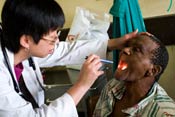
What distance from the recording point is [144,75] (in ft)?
5.27

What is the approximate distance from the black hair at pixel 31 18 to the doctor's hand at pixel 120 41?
1.57 ft

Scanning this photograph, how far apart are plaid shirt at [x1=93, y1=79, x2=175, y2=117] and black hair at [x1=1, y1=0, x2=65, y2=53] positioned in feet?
2.07

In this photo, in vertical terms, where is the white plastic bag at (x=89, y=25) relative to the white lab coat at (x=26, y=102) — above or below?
above

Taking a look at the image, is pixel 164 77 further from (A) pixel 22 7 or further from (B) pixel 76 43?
(A) pixel 22 7

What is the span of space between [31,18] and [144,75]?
0.70 metres

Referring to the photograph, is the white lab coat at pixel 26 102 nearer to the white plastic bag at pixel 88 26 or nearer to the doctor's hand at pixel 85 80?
the doctor's hand at pixel 85 80

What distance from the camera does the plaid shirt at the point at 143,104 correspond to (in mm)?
1457

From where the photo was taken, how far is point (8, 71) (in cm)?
135

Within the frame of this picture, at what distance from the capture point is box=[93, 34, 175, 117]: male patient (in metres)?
1.53

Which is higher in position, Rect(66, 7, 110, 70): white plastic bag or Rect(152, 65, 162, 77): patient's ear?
Rect(66, 7, 110, 70): white plastic bag

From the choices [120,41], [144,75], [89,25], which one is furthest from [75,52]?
[89,25]

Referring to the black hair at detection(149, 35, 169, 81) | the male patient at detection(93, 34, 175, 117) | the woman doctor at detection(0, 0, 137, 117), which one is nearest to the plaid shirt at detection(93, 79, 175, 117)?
the male patient at detection(93, 34, 175, 117)

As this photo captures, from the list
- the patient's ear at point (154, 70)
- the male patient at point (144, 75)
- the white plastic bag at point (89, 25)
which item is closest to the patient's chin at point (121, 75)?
the male patient at point (144, 75)

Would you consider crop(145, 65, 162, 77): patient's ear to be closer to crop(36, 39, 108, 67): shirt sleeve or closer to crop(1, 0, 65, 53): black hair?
crop(36, 39, 108, 67): shirt sleeve
